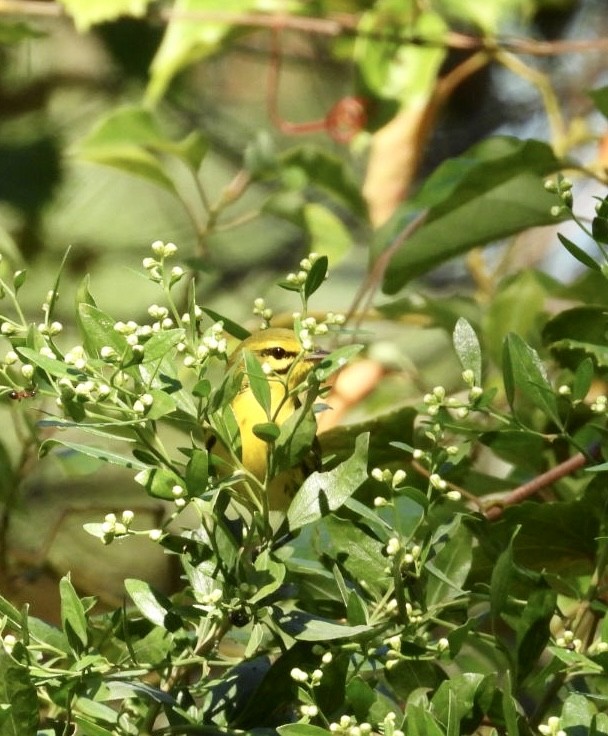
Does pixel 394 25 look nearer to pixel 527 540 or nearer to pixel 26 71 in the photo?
pixel 527 540

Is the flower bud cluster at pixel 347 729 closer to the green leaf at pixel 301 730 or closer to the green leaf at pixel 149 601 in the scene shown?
the green leaf at pixel 301 730

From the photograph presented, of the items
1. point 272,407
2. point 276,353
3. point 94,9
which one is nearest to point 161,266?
point 272,407

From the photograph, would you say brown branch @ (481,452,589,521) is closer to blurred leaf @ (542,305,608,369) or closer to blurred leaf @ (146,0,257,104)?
blurred leaf @ (542,305,608,369)

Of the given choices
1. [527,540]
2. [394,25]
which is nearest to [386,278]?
[527,540]

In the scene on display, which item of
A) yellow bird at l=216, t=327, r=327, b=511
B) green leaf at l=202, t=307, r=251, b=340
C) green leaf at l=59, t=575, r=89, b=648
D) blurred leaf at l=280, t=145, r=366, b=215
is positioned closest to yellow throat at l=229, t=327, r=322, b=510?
yellow bird at l=216, t=327, r=327, b=511

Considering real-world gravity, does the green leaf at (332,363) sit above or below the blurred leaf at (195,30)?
above

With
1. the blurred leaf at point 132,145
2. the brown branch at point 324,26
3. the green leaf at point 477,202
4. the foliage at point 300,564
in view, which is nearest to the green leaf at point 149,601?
the foliage at point 300,564
